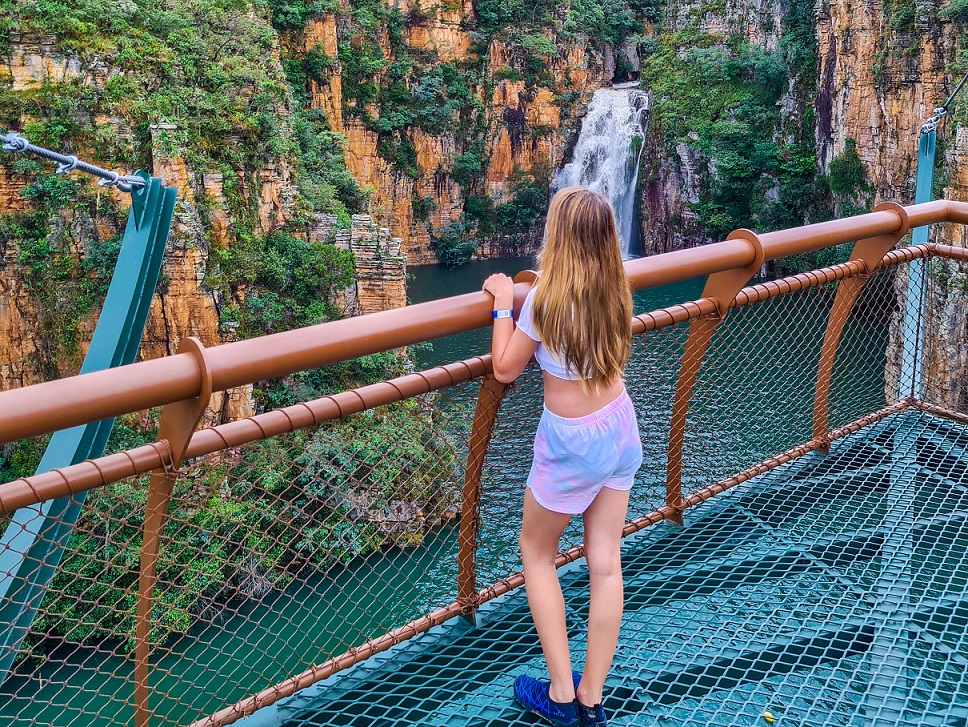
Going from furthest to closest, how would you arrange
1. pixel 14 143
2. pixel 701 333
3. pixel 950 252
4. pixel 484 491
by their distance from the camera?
pixel 14 143, pixel 484 491, pixel 950 252, pixel 701 333

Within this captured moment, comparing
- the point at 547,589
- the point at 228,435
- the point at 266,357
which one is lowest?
the point at 547,589

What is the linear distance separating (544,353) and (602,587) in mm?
479

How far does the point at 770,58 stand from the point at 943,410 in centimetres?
2510

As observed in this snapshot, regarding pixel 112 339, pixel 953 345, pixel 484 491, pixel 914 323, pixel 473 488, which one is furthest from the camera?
pixel 953 345

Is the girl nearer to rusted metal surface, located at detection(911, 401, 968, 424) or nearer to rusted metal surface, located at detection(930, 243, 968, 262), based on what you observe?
rusted metal surface, located at detection(930, 243, 968, 262)

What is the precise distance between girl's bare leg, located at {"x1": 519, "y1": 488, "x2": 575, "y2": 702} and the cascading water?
27.6 m

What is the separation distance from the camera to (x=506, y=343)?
1717mm

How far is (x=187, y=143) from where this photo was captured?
46.6ft

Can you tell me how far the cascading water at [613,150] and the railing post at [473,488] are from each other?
27.4 metres

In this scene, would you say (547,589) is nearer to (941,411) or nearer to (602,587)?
(602,587)

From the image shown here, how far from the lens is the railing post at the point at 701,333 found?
2.18 m

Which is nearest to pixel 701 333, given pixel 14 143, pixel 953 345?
pixel 14 143

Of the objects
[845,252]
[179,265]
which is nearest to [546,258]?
[179,265]

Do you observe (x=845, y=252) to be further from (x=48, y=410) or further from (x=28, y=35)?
Answer: (x=48, y=410)
